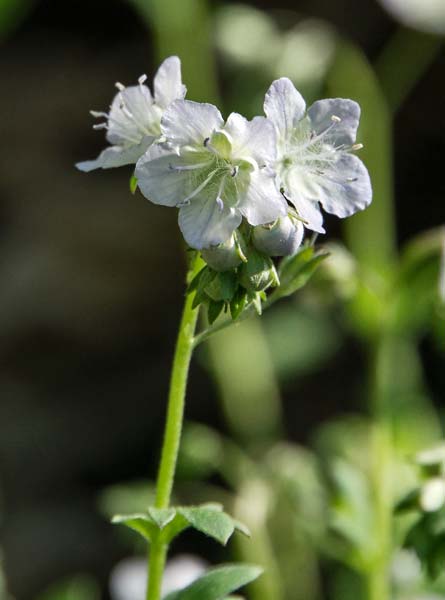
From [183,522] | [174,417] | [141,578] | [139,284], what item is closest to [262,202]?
[174,417]

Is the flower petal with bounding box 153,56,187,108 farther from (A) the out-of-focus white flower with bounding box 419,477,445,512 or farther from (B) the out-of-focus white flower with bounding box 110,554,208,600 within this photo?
(B) the out-of-focus white flower with bounding box 110,554,208,600

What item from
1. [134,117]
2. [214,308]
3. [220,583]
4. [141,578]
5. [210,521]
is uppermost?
[134,117]

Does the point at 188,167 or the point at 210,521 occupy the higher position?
the point at 188,167

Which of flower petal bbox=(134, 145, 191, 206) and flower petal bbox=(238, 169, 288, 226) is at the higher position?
flower petal bbox=(238, 169, 288, 226)

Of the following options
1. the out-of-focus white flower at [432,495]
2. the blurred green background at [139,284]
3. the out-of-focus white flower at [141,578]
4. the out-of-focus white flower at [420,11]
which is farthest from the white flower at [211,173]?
the out-of-focus white flower at [420,11]

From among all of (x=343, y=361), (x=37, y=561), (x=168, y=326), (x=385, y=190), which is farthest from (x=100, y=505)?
(x=385, y=190)

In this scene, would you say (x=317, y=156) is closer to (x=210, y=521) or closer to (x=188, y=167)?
(x=188, y=167)

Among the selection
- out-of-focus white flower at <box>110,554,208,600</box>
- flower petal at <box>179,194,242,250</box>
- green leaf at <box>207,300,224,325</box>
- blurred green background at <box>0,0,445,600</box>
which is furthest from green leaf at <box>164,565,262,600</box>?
blurred green background at <box>0,0,445,600</box>

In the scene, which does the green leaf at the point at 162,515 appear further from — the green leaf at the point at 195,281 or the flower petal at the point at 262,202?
the flower petal at the point at 262,202
